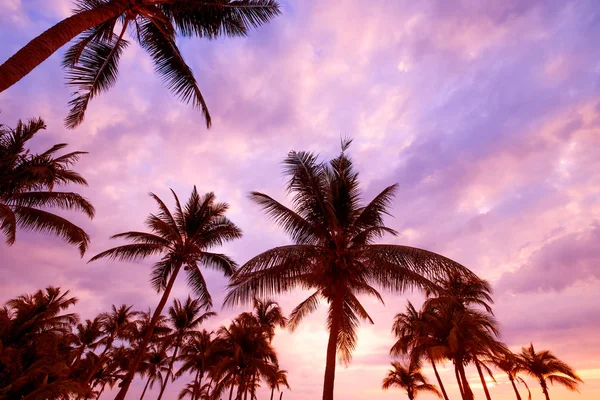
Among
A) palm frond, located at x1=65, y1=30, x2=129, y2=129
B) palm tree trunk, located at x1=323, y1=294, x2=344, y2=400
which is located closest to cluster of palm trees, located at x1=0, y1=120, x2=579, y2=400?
palm tree trunk, located at x1=323, y1=294, x2=344, y2=400

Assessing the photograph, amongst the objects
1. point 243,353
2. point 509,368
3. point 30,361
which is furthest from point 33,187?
point 509,368

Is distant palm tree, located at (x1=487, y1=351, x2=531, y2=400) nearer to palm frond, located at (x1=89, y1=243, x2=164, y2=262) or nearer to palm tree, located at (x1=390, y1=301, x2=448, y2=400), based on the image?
palm tree, located at (x1=390, y1=301, x2=448, y2=400)

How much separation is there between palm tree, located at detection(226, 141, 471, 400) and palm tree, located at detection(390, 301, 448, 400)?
445 inches

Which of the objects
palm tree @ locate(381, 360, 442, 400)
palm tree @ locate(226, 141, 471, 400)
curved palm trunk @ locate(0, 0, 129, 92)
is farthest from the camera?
palm tree @ locate(381, 360, 442, 400)

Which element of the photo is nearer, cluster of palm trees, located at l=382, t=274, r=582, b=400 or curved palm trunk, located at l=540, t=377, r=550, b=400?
cluster of palm trees, located at l=382, t=274, r=582, b=400

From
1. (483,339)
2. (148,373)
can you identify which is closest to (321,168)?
(483,339)

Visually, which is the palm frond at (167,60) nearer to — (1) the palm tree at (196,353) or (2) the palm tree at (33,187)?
(2) the palm tree at (33,187)

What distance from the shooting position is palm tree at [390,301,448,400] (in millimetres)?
22109

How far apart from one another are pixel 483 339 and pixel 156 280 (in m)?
19.5

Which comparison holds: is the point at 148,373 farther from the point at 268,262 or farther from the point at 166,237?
the point at 268,262

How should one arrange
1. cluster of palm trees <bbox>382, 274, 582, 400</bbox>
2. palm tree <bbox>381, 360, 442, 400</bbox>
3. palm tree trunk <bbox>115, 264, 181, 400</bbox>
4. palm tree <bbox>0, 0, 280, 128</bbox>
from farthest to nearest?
palm tree <bbox>381, 360, 442, 400</bbox> < cluster of palm trees <bbox>382, 274, 582, 400</bbox> < palm tree trunk <bbox>115, 264, 181, 400</bbox> < palm tree <bbox>0, 0, 280, 128</bbox>

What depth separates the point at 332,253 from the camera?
1181cm

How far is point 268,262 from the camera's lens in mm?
10719

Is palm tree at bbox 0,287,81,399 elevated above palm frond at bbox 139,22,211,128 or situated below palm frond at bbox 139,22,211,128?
below
